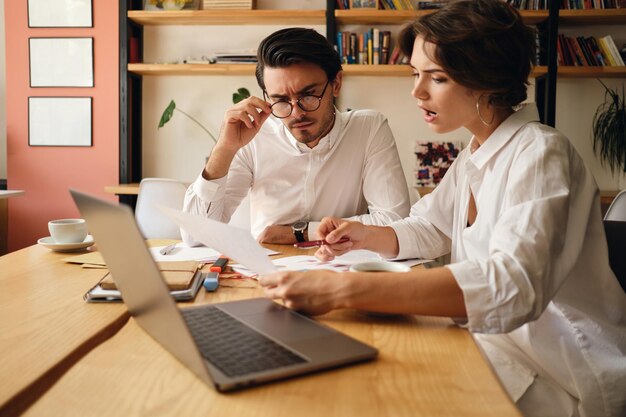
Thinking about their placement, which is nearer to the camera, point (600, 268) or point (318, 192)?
point (600, 268)

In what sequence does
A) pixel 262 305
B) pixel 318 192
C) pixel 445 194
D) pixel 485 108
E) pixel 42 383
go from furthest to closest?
pixel 318 192, pixel 445 194, pixel 485 108, pixel 262 305, pixel 42 383

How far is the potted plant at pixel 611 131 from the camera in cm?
385

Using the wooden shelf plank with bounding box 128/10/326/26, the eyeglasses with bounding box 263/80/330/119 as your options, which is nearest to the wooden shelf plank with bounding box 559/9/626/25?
the wooden shelf plank with bounding box 128/10/326/26

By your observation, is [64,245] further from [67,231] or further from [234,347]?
[234,347]

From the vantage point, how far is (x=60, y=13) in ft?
13.1

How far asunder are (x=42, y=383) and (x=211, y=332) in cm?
22

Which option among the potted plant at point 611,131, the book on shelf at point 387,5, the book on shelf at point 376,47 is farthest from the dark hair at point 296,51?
the potted plant at point 611,131

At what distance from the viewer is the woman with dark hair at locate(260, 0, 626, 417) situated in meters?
0.86

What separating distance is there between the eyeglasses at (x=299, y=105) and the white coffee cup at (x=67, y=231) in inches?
28.9

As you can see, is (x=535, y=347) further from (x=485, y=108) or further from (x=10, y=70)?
(x=10, y=70)

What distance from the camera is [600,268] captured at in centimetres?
108

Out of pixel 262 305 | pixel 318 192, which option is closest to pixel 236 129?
pixel 318 192

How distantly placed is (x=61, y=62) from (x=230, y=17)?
4.12 feet

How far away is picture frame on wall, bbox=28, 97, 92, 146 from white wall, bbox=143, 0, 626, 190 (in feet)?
1.34
